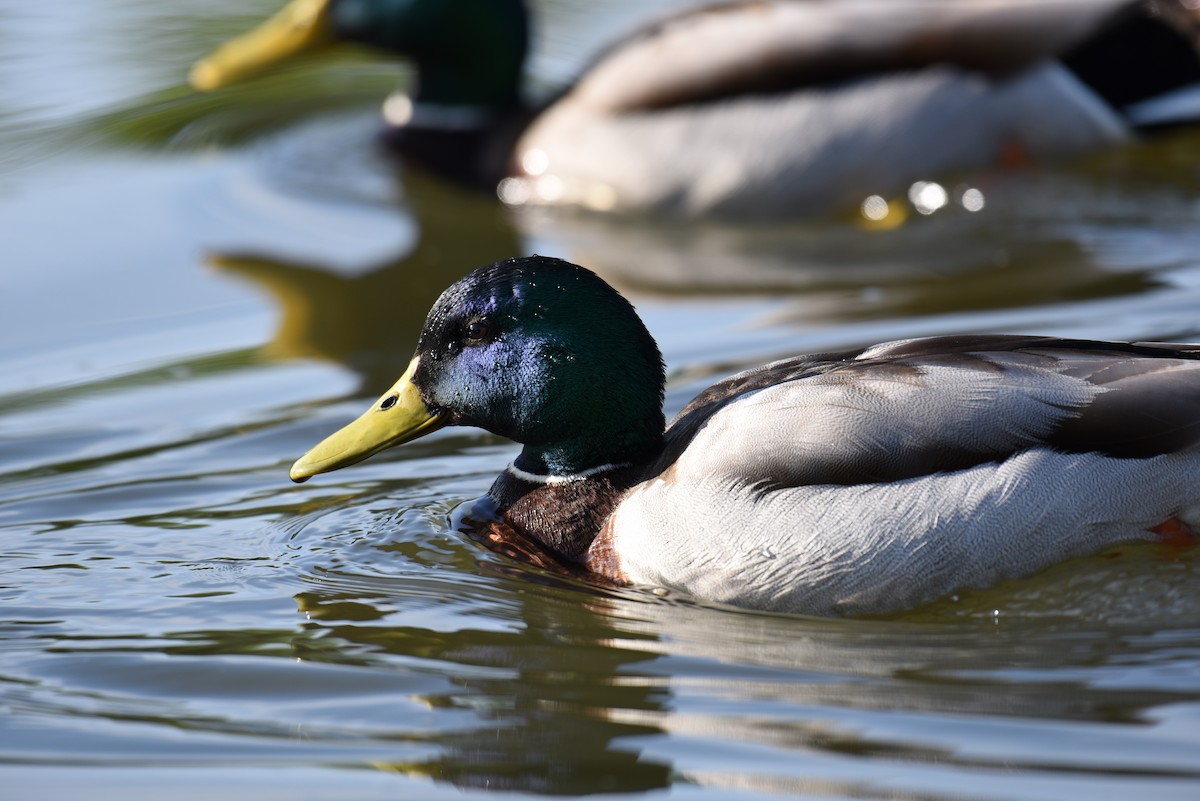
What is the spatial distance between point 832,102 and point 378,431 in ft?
15.8

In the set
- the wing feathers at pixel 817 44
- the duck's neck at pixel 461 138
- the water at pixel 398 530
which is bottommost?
the water at pixel 398 530

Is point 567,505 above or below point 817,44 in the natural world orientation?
below

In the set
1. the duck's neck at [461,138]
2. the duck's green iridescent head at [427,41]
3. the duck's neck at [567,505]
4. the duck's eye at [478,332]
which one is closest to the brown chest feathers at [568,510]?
the duck's neck at [567,505]

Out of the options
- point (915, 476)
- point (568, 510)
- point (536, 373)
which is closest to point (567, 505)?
point (568, 510)

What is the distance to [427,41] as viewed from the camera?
38.3 feet

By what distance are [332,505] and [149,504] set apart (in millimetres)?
675

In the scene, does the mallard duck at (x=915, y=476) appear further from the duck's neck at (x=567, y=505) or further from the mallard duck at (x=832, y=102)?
the mallard duck at (x=832, y=102)

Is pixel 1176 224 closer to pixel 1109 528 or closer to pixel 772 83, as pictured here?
pixel 772 83

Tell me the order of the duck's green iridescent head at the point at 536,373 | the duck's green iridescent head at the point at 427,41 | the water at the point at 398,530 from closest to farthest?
1. the water at the point at 398,530
2. the duck's green iridescent head at the point at 536,373
3. the duck's green iridescent head at the point at 427,41

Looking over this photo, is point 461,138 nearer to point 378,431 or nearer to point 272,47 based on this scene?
point 272,47

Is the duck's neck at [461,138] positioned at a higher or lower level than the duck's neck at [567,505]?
higher

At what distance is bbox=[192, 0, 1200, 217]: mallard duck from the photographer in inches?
412

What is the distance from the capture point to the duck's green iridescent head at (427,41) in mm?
11570

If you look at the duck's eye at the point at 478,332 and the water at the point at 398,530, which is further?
the duck's eye at the point at 478,332
